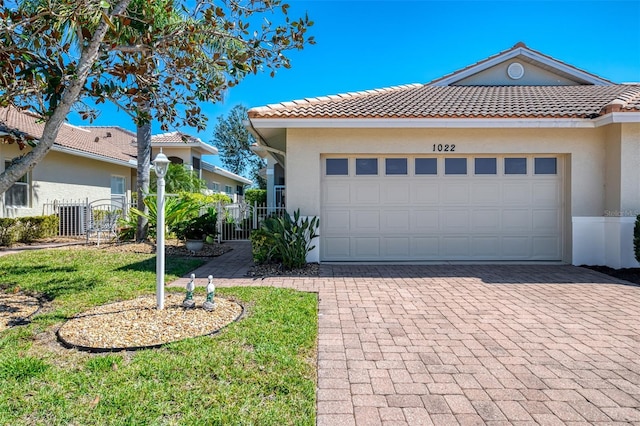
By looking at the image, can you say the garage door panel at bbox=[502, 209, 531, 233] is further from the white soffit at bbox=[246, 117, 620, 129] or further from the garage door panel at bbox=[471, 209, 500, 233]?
the white soffit at bbox=[246, 117, 620, 129]

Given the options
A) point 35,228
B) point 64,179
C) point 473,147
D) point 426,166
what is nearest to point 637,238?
point 473,147

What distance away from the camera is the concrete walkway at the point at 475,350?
305cm

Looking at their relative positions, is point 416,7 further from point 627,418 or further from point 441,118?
point 627,418

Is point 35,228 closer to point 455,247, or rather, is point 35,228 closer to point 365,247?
point 365,247

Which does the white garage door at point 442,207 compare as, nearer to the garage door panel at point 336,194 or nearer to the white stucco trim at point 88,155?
the garage door panel at point 336,194

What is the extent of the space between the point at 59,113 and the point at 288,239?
4848 millimetres

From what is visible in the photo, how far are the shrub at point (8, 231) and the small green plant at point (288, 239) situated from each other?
30.8 ft

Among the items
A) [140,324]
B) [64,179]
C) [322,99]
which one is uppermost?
[322,99]

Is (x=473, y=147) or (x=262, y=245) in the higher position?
(x=473, y=147)

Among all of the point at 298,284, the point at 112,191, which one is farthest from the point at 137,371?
the point at 112,191

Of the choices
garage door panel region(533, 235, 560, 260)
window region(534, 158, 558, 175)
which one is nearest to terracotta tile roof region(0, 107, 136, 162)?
window region(534, 158, 558, 175)

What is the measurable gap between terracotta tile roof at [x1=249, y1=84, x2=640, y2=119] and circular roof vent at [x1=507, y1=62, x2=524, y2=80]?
871 mm

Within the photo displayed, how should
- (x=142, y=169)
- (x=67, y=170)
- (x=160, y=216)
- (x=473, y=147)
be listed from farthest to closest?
A: (x=67, y=170), (x=142, y=169), (x=473, y=147), (x=160, y=216)

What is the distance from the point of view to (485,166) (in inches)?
383
